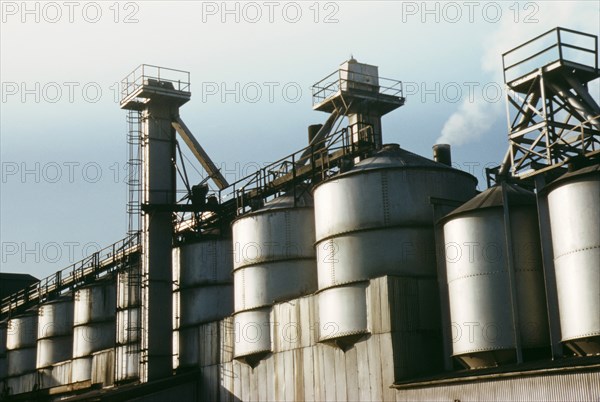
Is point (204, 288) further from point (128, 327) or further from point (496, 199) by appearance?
point (496, 199)

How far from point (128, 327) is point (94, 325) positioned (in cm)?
901

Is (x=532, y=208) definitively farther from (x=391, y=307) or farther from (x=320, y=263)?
(x=320, y=263)

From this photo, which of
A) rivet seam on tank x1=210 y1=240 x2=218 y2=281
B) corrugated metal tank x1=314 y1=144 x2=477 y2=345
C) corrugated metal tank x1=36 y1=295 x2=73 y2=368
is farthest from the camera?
corrugated metal tank x1=36 y1=295 x2=73 y2=368

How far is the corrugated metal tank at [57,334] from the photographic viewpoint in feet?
172

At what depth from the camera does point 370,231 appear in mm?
27719

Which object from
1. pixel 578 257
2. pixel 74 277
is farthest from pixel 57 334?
pixel 578 257

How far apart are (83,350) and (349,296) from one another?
84.2 feet

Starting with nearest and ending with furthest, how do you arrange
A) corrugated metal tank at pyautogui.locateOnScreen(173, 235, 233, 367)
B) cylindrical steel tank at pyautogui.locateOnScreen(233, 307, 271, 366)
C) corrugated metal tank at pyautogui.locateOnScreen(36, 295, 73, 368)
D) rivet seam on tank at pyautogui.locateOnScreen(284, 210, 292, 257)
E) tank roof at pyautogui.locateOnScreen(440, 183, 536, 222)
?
tank roof at pyautogui.locateOnScreen(440, 183, 536, 222)
cylindrical steel tank at pyautogui.locateOnScreen(233, 307, 271, 366)
rivet seam on tank at pyautogui.locateOnScreen(284, 210, 292, 257)
corrugated metal tank at pyautogui.locateOnScreen(173, 235, 233, 367)
corrugated metal tank at pyautogui.locateOnScreen(36, 295, 73, 368)

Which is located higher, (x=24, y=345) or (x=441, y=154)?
(x=441, y=154)

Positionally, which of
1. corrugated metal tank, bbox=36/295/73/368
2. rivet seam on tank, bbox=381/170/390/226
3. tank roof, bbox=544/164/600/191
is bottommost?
corrugated metal tank, bbox=36/295/73/368

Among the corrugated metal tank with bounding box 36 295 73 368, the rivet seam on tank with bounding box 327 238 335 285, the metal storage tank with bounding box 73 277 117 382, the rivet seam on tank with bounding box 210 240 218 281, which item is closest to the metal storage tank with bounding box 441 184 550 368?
the rivet seam on tank with bounding box 327 238 335 285

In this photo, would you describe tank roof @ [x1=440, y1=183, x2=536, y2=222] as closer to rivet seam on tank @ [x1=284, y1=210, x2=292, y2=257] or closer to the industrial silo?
the industrial silo

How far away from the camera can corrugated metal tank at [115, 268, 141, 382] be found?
40.0 m

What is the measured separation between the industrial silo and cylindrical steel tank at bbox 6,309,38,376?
2810cm
